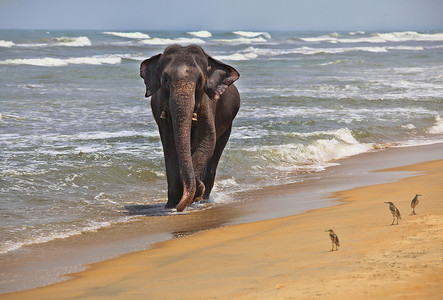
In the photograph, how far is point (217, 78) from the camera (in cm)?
1018

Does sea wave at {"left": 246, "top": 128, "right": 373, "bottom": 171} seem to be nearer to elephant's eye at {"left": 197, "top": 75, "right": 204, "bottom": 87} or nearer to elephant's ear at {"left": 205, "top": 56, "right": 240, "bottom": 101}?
elephant's ear at {"left": 205, "top": 56, "right": 240, "bottom": 101}

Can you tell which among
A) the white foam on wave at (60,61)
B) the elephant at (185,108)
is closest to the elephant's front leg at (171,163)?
the elephant at (185,108)

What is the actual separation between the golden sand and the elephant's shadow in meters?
1.65

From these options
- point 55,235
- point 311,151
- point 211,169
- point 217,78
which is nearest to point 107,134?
point 311,151

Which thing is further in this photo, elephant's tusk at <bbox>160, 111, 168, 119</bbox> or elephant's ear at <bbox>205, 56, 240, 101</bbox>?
elephant's ear at <bbox>205, 56, 240, 101</bbox>

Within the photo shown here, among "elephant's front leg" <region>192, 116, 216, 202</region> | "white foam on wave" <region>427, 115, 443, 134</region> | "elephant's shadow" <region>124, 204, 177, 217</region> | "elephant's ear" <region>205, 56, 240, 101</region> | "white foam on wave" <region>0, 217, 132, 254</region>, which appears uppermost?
"elephant's ear" <region>205, 56, 240, 101</region>

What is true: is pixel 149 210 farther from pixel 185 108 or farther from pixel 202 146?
pixel 185 108

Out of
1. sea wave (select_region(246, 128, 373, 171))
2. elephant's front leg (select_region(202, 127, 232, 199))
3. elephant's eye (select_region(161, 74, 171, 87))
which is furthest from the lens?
sea wave (select_region(246, 128, 373, 171))

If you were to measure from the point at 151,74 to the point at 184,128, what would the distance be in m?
1.22

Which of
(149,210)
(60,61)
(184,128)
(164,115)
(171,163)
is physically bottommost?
(60,61)

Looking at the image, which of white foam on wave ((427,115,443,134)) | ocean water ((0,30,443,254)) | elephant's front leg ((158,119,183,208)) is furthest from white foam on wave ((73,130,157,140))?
white foam on wave ((427,115,443,134))

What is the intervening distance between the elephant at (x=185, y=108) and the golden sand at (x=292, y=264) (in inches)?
50.6

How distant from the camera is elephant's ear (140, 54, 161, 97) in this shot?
9945 millimetres

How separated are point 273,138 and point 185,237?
26.9ft
